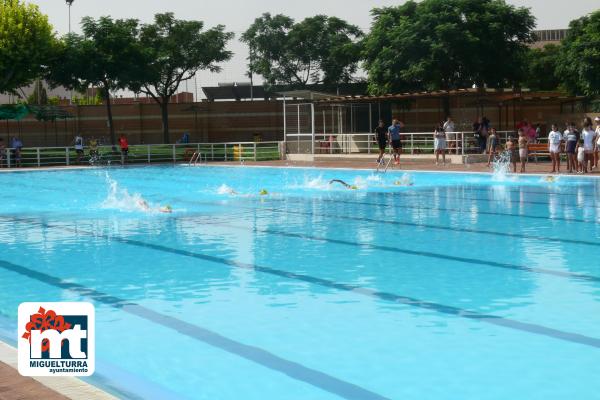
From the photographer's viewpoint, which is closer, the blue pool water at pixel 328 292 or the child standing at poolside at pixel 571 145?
the blue pool water at pixel 328 292

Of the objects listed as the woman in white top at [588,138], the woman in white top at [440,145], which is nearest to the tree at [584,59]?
the woman in white top at [440,145]

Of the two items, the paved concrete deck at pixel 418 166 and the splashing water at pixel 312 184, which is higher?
the paved concrete deck at pixel 418 166

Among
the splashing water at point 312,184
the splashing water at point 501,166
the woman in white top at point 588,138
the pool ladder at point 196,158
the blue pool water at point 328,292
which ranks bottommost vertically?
the blue pool water at point 328,292

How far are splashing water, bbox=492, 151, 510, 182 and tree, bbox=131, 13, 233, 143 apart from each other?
90.3 feet

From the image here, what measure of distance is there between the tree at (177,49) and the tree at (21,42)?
27.9 ft

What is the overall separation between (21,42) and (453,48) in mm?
20002

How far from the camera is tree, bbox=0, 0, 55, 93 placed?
139ft

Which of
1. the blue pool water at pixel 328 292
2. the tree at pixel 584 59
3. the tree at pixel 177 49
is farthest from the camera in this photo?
the tree at pixel 177 49

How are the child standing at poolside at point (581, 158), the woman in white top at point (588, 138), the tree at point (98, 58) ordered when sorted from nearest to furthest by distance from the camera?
the woman in white top at point (588, 138) < the child standing at poolside at point (581, 158) < the tree at point (98, 58)

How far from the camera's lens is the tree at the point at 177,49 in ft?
174

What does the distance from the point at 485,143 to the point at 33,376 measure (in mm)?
26815

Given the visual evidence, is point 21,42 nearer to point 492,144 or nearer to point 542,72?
point 492,144

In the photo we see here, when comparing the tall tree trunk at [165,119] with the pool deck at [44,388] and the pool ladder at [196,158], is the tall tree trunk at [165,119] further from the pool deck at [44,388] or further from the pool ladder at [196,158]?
the pool deck at [44,388]

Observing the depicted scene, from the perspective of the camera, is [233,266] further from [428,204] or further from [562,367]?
[428,204]
